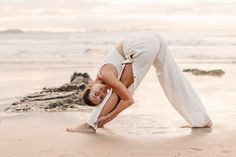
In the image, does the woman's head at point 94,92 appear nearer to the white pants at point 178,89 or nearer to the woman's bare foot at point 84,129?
the woman's bare foot at point 84,129

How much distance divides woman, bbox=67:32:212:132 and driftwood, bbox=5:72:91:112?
1677mm

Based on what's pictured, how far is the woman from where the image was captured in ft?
17.6

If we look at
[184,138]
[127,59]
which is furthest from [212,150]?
[127,59]

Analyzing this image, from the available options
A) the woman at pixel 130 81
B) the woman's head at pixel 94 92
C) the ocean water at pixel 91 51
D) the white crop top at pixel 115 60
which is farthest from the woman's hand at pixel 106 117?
the ocean water at pixel 91 51

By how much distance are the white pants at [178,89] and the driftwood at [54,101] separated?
1842 millimetres

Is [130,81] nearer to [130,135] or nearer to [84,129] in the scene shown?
[130,135]

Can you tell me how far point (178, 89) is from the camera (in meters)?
5.68

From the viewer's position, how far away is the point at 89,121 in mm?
5477

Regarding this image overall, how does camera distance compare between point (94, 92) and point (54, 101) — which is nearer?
point (94, 92)

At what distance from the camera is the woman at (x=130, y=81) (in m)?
5.37

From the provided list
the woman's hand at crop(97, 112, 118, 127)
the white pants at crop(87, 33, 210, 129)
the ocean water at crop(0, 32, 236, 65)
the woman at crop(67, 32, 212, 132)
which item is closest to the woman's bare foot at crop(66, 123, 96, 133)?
the woman at crop(67, 32, 212, 132)

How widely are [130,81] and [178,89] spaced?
586 mm

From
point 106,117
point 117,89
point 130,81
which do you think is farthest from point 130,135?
point 130,81

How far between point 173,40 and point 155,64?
1235 inches
